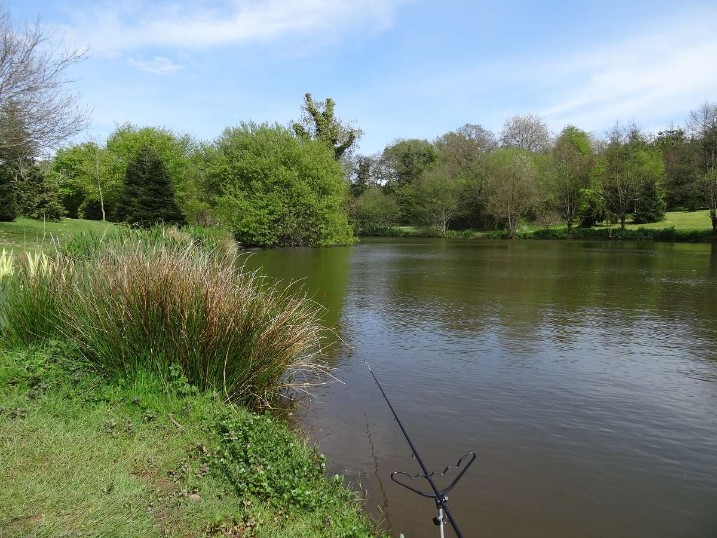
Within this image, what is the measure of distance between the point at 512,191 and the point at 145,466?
5249 cm

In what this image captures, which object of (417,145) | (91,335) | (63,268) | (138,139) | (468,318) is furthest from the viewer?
(417,145)

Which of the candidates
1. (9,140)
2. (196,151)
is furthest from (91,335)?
(196,151)

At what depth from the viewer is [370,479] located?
4465 mm

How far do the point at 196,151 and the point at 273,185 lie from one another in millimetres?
14691

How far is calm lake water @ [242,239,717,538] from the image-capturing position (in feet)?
13.3

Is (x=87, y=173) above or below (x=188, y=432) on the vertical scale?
above

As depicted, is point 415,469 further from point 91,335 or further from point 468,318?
point 468,318

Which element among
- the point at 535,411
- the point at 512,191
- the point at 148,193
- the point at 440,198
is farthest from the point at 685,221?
the point at 535,411

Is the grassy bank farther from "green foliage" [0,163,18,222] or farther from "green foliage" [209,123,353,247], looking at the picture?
"green foliage" [209,123,353,247]

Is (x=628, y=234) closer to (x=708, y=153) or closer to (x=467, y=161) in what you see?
(x=708, y=153)

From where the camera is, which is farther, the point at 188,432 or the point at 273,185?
the point at 273,185

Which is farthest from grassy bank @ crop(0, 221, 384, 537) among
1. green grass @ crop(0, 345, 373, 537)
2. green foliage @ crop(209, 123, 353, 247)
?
green foliage @ crop(209, 123, 353, 247)

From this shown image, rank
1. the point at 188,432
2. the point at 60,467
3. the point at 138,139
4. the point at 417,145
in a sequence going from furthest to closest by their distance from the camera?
the point at 417,145 → the point at 138,139 → the point at 188,432 → the point at 60,467

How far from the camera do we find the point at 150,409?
15.1 ft
